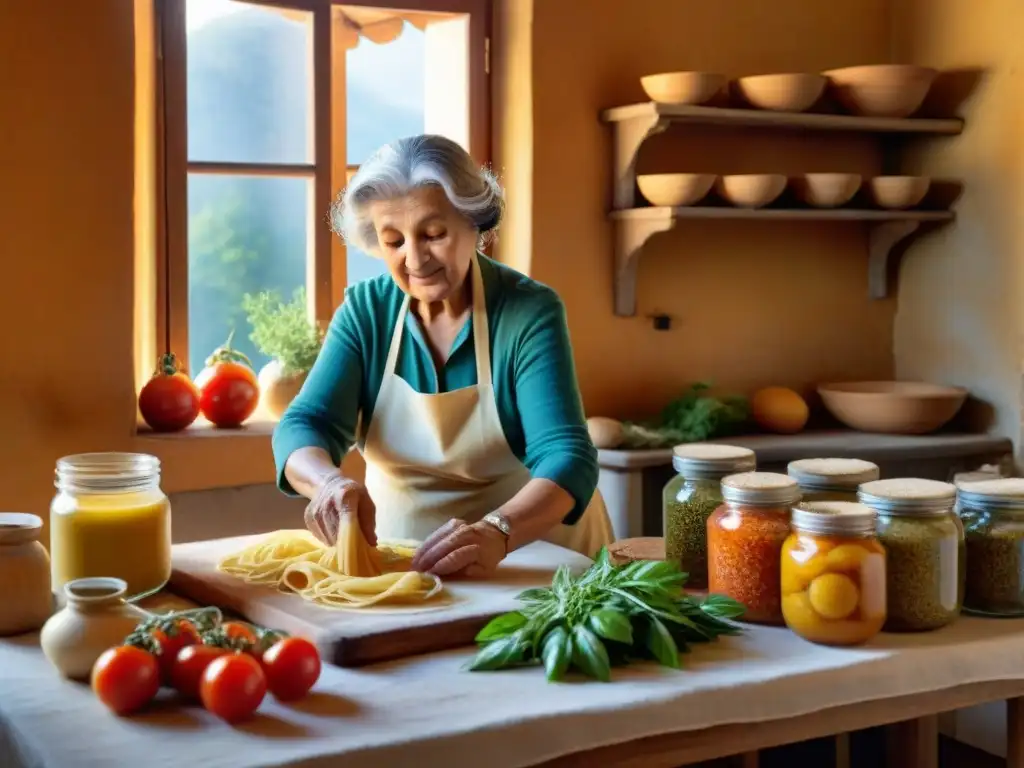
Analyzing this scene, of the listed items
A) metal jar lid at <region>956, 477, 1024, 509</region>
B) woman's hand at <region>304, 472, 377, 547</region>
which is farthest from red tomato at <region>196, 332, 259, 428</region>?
metal jar lid at <region>956, 477, 1024, 509</region>

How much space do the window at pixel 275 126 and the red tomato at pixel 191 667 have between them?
6.77ft

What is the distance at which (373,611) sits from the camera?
66.2 inches

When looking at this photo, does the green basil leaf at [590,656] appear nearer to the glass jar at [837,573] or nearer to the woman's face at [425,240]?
the glass jar at [837,573]

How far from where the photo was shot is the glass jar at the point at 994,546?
1717 millimetres

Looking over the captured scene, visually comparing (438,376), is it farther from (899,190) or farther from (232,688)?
(899,190)

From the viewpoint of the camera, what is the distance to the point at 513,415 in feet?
7.74

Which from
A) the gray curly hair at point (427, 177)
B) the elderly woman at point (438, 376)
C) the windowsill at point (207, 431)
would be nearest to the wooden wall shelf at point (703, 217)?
the windowsill at point (207, 431)

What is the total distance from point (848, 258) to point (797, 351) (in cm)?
37

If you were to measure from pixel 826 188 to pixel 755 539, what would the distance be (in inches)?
90.7

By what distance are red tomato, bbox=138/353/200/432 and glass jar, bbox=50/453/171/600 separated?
1445mm

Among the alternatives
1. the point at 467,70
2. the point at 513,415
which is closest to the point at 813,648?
the point at 513,415

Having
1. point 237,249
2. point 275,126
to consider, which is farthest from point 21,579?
point 275,126

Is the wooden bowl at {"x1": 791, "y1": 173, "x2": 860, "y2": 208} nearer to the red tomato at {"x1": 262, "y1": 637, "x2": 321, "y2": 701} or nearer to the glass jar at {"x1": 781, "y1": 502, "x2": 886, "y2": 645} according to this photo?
the glass jar at {"x1": 781, "y1": 502, "x2": 886, "y2": 645}

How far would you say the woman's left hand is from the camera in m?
1.87
